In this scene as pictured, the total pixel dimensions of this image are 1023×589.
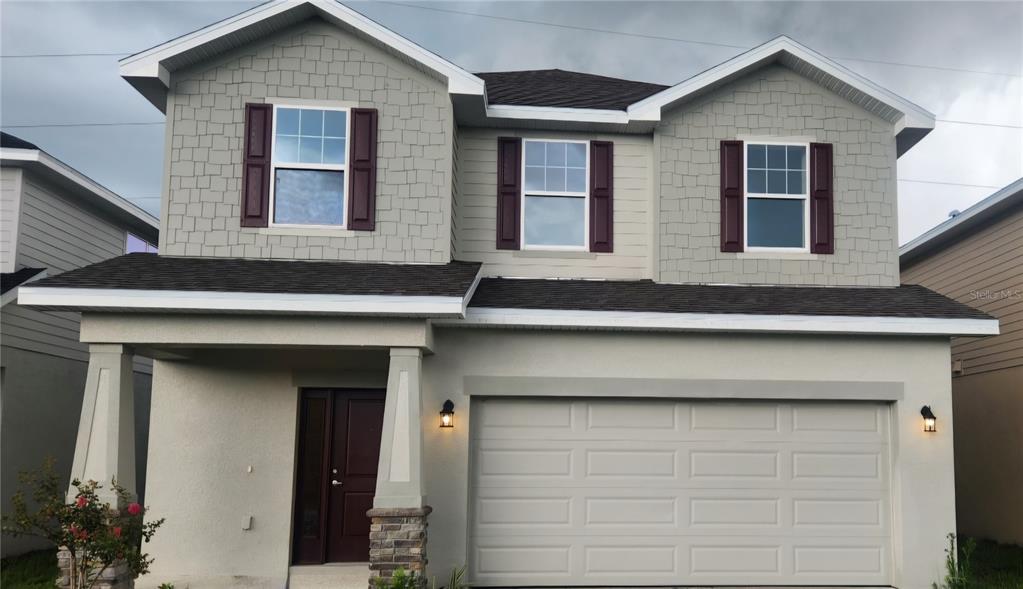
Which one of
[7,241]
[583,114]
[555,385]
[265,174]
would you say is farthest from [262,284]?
[7,241]

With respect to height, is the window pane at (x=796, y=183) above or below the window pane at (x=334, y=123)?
below

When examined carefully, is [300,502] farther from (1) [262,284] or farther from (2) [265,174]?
(2) [265,174]

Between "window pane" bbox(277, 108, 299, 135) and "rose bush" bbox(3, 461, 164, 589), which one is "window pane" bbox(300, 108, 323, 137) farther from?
"rose bush" bbox(3, 461, 164, 589)

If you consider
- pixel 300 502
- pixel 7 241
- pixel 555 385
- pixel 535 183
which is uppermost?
pixel 535 183

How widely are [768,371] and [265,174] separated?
5.99 meters

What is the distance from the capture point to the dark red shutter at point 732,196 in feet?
34.7

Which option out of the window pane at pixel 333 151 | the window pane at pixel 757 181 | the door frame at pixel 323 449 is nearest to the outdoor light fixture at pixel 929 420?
the window pane at pixel 757 181

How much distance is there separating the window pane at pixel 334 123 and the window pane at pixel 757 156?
16.1 ft

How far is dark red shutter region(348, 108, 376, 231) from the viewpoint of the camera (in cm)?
978

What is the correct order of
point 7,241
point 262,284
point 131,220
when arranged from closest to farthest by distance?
point 262,284 → point 7,241 → point 131,220

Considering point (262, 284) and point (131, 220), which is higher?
point (131, 220)

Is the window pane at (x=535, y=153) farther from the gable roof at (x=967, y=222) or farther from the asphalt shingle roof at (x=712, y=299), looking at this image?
the gable roof at (x=967, y=222)

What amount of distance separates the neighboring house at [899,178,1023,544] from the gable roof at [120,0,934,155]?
249 cm

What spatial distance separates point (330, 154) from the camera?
995cm
